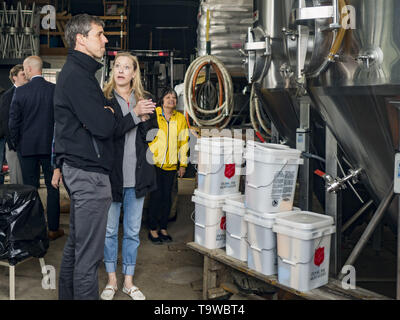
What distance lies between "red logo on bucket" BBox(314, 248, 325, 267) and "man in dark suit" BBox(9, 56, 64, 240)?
2.52 m

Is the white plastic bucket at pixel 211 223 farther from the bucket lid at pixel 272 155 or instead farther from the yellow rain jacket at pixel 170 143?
the yellow rain jacket at pixel 170 143

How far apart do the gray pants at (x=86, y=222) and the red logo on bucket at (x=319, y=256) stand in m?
1.18

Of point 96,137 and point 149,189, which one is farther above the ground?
point 96,137

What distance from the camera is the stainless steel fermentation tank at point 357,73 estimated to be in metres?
2.07

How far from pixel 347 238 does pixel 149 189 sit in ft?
7.54

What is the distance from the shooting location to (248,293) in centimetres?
296

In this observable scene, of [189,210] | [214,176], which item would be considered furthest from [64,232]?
[214,176]

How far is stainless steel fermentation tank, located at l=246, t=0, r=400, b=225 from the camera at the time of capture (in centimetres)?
207

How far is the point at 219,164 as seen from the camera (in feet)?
10.6

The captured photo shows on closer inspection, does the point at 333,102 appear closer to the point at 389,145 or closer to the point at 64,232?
the point at 389,145

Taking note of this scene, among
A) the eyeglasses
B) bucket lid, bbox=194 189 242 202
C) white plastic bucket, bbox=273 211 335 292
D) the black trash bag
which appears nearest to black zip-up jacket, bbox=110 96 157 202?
the eyeglasses

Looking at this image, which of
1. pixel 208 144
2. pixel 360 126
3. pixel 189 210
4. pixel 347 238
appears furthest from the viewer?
pixel 189 210

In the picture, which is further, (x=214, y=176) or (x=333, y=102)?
(x=214, y=176)

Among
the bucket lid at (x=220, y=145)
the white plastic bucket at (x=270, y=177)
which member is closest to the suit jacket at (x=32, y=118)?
the bucket lid at (x=220, y=145)
